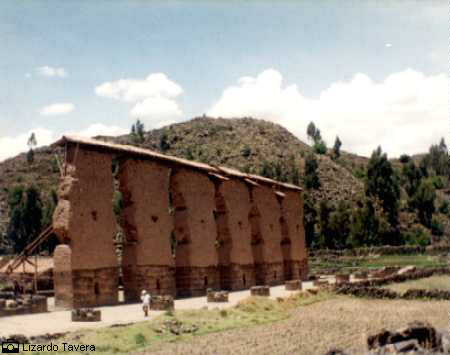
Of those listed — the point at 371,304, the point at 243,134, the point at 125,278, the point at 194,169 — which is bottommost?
the point at 371,304

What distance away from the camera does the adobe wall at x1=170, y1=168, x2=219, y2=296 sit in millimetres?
32312

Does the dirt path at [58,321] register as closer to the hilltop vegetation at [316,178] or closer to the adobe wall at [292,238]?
the adobe wall at [292,238]

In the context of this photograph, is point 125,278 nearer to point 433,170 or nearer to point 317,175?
point 317,175

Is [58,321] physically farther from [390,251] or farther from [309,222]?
[309,222]

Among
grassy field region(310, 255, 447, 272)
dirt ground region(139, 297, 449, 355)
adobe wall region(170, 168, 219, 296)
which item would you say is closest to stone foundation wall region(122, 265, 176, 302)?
adobe wall region(170, 168, 219, 296)

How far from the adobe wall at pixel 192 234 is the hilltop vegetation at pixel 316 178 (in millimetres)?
32282

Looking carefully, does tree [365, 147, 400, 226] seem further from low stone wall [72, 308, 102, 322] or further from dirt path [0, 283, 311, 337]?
low stone wall [72, 308, 102, 322]

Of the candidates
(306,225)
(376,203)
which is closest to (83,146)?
(306,225)

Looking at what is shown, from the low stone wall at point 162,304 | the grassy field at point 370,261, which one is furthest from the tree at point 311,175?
the low stone wall at point 162,304

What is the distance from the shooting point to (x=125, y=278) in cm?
2833

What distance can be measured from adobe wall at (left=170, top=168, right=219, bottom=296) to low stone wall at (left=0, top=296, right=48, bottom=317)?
10411mm

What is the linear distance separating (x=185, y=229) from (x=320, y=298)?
8.38 m

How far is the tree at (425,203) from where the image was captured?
84500 millimetres

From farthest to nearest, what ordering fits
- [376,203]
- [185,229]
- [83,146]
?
[376,203], [185,229], [83,146]
